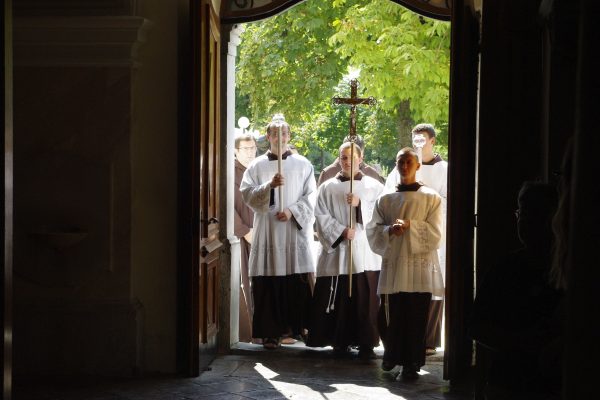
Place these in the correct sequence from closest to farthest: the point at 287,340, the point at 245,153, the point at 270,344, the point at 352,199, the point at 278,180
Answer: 1. the point at 352,199
2. the point at 278,180
3. the point at 270,344
4. the point at 287,340
5. the point at 245,153

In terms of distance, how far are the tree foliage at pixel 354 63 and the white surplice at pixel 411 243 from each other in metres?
4.91

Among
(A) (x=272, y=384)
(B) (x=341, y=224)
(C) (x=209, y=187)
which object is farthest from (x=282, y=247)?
(A) (x=272, y=384)

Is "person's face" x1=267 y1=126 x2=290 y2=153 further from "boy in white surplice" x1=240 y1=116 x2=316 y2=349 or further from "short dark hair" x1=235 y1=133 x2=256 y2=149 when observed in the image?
"short dark hair" x1=235 y1=133 x2=256 y2=149

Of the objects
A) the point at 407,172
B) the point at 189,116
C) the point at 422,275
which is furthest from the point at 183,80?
the point at 422,275

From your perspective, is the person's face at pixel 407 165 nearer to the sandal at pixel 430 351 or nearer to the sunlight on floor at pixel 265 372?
the sandal at pixel 430 351

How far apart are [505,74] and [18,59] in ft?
12.4

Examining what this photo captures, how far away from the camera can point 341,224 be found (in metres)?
8.52

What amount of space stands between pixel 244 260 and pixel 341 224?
157cm

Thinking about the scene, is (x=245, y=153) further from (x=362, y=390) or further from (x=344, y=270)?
(x=362, y=390)

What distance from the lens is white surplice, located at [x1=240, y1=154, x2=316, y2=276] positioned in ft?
28.5

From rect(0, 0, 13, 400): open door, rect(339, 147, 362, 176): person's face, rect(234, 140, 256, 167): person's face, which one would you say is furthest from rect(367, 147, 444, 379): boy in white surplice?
rect(0, 0, 13, 400): open door

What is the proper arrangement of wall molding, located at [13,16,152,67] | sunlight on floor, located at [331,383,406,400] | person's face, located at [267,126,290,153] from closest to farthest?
sunlight on floor, located at [331,383,406,400] < wall molding, located at [13,16,152,67] < person's face, located at [267,126,290,153]

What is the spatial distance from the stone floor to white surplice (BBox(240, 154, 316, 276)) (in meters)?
0.88

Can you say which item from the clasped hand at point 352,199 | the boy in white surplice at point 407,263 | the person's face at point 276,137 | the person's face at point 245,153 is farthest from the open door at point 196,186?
the person's face at point 245,153
